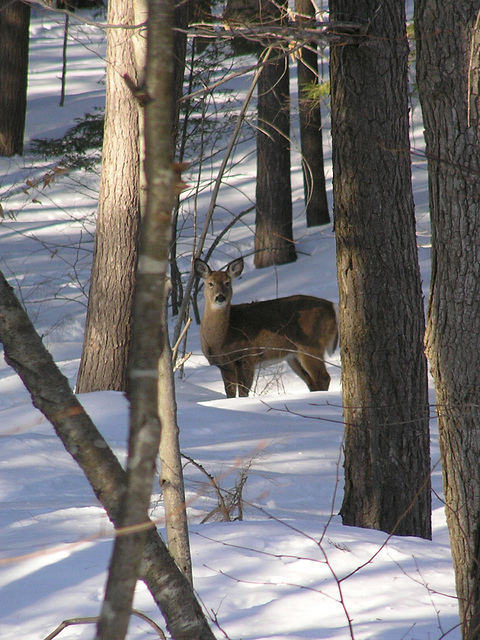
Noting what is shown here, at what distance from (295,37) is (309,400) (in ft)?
13.5

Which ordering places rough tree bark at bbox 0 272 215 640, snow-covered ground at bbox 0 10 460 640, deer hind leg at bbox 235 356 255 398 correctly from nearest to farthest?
rough tree bark at bbox 0 272 215 640 < snow-covered ground at bbox 0 10 460 640 < deer hind leg at bbox 235 356 255 398

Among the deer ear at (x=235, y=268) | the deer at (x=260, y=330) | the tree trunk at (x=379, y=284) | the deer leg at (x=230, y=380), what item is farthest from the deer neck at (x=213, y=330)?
the tree trunk at (x=379, y=284)

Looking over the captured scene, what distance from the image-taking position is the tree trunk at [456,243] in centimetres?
248

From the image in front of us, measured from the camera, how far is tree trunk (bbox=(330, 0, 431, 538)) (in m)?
4.11

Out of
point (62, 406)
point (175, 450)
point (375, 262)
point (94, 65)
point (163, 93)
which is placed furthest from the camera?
point (94, 65)

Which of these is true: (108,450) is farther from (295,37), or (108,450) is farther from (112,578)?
(295,37)

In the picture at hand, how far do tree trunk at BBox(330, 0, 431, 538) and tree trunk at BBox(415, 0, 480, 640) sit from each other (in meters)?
1.50

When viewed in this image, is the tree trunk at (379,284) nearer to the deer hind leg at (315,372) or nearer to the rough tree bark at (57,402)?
the rough tree bark at (57,402)

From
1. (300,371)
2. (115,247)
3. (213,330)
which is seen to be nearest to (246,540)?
(115,247)

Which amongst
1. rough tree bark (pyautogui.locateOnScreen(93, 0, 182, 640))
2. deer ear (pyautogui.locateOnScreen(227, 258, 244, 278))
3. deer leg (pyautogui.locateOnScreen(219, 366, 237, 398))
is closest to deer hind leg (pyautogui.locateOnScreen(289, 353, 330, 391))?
deer leg (pyautogui.locateOnScreen(219, 366, 237, 398))

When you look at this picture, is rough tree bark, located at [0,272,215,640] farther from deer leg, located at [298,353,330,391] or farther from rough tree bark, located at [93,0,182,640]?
deer leg, located at [298,353,330,391]

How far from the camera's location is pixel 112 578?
37.0 inches

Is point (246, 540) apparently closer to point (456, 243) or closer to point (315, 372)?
point (456, 243)

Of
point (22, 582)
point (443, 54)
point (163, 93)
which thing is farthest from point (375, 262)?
point (163, 93)
